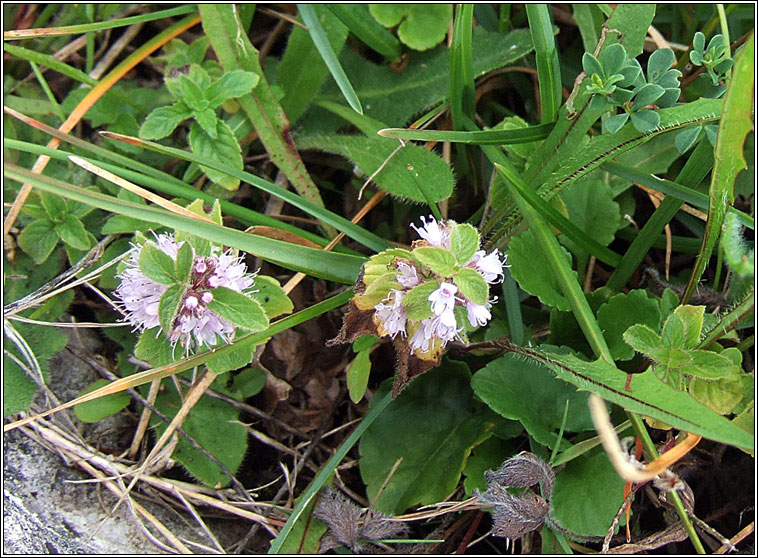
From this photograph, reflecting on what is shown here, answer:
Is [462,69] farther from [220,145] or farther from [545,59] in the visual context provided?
[220,145]

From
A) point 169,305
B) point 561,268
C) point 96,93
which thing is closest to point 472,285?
point 561,268

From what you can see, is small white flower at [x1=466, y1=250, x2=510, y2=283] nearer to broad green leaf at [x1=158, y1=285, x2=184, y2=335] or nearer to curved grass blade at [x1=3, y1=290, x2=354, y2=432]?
curved grass blade at [x1=3, y1=290, x2=354, y2=432]

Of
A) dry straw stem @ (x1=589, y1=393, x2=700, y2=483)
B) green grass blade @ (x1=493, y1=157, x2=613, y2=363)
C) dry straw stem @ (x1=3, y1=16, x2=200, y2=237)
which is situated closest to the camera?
dry straw stem @ (x1=589, y1=393, x2=700, y2=483)

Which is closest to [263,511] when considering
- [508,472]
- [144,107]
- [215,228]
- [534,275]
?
[508,472]

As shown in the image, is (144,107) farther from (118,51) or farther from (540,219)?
(540,219)

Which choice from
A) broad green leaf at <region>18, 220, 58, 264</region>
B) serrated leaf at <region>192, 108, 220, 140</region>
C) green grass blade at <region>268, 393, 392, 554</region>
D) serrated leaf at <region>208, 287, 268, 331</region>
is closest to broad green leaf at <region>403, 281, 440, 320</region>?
serrated leaf at <region>208, 287, 268, 331</region>

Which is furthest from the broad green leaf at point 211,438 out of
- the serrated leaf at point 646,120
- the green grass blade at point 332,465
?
the serrated leaf at point 646,120
